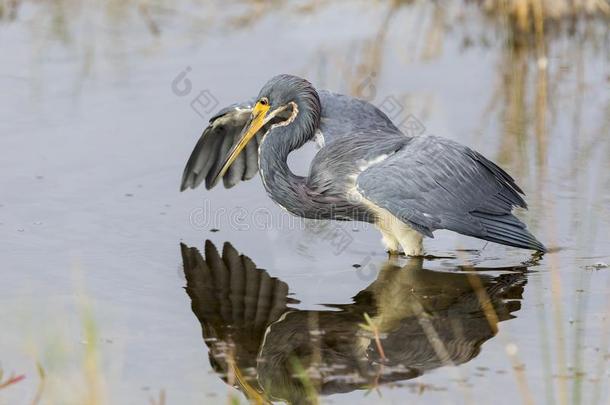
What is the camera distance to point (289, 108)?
6.98 meters

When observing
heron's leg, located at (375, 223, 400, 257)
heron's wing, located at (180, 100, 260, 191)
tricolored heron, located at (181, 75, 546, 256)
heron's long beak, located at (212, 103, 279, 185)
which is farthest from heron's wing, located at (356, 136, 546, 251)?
heron's wing, located at (180, 100, 260, 191)

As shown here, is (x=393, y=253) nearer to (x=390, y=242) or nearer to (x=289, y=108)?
(x=390, y=242)

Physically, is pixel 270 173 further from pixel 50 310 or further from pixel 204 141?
pixel 50 310

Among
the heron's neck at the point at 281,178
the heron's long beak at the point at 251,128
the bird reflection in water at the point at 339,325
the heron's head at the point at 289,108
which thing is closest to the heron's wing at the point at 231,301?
the bird reflection in water at the point at 339,325

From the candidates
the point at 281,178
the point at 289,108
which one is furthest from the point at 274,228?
the point at 289,108

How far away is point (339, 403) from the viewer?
484 centimetres

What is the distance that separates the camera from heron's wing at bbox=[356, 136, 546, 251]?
6449mm

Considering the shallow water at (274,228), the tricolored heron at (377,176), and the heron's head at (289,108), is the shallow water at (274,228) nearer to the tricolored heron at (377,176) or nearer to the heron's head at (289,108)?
the tricolored heron at (377,176)

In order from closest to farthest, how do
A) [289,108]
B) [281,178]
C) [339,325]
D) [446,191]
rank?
1. [339,325]
2. [446,191]
3. [281,178]
4. [289,108]

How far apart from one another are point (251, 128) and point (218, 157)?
682mm

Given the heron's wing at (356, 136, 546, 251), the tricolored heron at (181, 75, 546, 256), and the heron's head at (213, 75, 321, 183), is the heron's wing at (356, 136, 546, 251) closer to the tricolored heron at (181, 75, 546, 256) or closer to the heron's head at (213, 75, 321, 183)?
the tricolored heron at (181, 75, 546, 256)

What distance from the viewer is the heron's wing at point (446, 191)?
6449 mm

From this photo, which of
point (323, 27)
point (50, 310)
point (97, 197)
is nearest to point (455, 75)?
point (323, 27)

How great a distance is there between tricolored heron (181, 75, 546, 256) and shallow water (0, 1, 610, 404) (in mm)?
246
